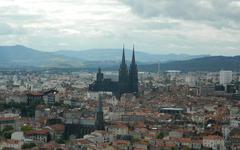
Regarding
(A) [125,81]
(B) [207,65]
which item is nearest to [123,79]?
(A) [125,81]

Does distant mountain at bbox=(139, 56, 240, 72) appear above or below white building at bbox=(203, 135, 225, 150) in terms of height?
above

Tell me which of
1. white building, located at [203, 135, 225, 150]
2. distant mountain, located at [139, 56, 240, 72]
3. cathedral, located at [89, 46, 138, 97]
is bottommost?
white building, located at [203, 135, 225, 150]

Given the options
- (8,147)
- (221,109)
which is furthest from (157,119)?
(8,147)

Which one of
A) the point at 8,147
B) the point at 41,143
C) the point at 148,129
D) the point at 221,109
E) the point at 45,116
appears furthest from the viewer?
the point at 221,109

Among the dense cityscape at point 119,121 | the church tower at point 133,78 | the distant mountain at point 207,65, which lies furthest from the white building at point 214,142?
the distant mountain at point 207,65

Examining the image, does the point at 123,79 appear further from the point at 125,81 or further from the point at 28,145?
the point at 28,145

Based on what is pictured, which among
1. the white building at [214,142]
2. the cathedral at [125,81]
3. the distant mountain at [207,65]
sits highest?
the distant mountain at [207,65]

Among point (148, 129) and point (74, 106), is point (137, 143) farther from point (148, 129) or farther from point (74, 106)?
point (74, 106)

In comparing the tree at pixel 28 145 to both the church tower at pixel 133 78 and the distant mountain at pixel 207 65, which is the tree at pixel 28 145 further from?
the distant mountain at pixel 207 65

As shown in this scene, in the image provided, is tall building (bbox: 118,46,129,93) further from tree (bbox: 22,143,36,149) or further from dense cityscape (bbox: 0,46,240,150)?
tree (bbox: 22,143,36,149)

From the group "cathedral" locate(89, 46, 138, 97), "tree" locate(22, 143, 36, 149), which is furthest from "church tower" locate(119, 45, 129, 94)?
"tree" locate(22, 143, 36, 149)

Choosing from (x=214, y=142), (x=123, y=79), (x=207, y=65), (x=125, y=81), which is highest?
(x=207, y=65)
